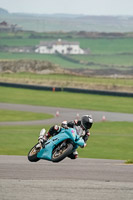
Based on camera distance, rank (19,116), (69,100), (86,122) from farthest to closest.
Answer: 1. (69,100)
2. (19,116)
3. (86,122)

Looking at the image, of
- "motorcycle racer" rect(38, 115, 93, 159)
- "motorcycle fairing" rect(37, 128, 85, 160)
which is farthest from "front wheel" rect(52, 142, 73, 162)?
"motorcycle racer" rect(38, 115, 93, 159)

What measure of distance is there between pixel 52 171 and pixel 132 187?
3.32 metres

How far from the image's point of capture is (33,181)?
14836mm

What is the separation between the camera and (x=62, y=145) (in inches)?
710

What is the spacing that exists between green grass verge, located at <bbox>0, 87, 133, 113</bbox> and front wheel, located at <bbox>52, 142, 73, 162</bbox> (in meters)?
36.1

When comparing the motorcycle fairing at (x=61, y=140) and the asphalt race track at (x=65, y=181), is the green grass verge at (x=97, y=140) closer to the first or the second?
the motorcycle fairing at (x=61, y=140)

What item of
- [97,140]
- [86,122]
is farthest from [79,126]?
[97,140]

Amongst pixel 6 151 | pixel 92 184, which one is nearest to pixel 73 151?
pixel 92 184

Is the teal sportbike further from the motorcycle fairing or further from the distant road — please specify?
the distant road

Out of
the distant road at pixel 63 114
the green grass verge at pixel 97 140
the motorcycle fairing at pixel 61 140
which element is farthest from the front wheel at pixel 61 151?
the distant road at pixel 63 114

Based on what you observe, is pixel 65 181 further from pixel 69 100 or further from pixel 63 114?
pixel 69 100

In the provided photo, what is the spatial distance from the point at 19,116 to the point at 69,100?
15.2 m

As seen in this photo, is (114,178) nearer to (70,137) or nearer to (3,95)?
(70,137)

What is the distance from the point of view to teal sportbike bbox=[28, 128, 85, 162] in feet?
58.6
